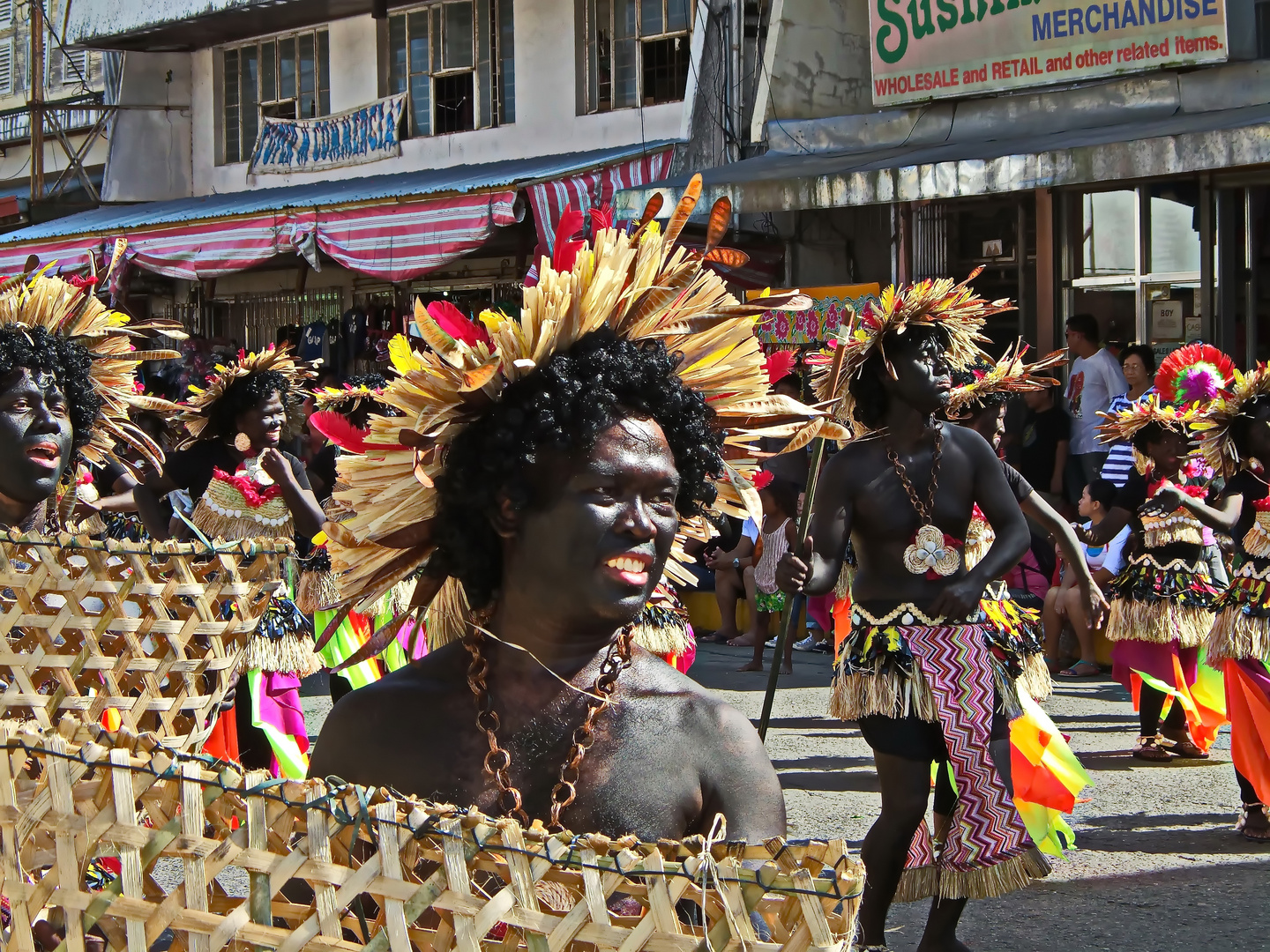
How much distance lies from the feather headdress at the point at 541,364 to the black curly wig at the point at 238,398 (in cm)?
545

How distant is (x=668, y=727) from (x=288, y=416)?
6394 mm

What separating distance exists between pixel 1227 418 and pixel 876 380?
2273 mm

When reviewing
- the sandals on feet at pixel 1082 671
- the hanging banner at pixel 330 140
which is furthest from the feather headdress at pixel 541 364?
the hanging banner at pixel 330 140

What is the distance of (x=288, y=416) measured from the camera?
28.1ft

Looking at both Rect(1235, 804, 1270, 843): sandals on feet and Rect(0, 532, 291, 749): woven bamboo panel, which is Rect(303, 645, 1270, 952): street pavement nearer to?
Rect(1235, 804, 1270, 843): sandals on feet

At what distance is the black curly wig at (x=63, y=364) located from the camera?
15.9 feet

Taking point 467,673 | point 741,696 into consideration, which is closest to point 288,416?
point 741,696

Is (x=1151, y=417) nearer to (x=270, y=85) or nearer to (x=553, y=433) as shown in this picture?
(x=553, y=433)

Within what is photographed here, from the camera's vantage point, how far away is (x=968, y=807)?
5074 mm

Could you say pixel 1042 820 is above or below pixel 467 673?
below

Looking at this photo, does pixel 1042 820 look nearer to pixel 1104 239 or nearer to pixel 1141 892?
pixel 1141 892

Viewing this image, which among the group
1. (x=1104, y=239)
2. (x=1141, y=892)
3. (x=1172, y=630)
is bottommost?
(x=1141, y=892)

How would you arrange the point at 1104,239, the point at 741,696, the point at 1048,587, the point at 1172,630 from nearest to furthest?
the point at 1172,630, the point at 741,696, the point at 1048,587, the point at 1104,239

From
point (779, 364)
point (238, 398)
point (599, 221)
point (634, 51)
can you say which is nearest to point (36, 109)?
point (634, 51)
